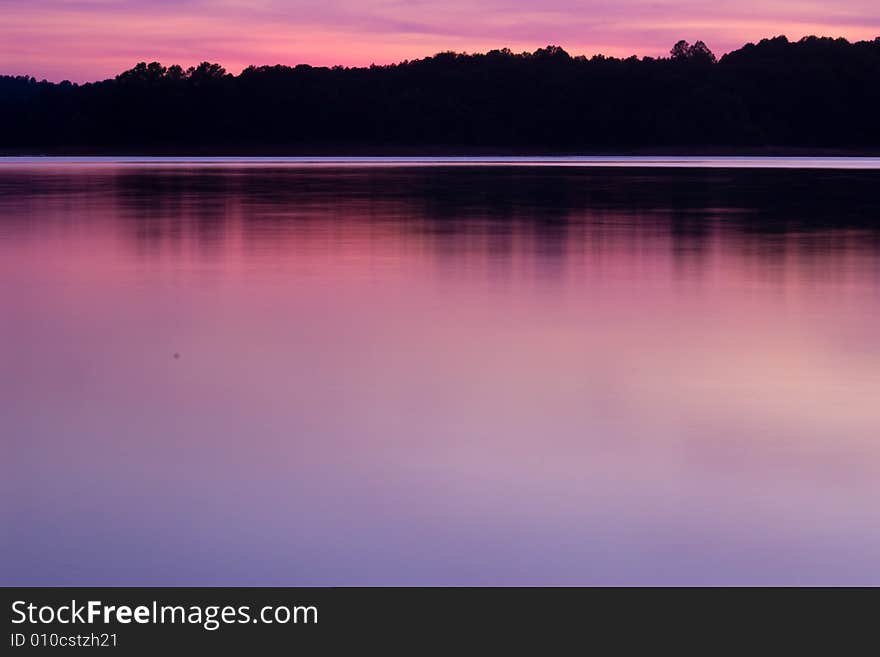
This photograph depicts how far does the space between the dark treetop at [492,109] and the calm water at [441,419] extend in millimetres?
109071

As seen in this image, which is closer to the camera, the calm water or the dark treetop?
the calm water

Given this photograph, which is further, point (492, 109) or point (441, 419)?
Answer: point (492, 109)

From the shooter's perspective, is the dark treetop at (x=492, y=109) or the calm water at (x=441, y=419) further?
the dark treetop at (x=492, y=109)

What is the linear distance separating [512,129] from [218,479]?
401 feet

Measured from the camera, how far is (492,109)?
422 ft

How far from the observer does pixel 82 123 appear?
12850 cm

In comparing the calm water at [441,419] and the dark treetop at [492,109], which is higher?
the dark treetop at [492,109]

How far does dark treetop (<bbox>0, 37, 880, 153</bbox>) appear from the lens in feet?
406

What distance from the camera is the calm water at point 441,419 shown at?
233 inches

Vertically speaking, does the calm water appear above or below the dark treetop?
below

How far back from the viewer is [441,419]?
8234 mm

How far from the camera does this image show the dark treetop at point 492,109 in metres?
124

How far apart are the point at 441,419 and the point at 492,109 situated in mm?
122344

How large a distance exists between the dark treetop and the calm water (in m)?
109
